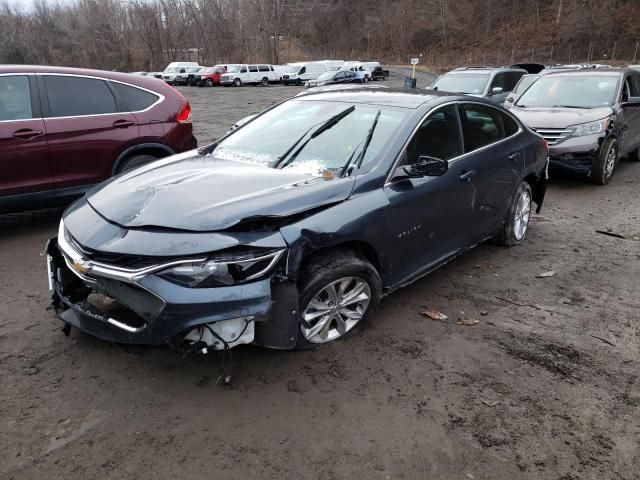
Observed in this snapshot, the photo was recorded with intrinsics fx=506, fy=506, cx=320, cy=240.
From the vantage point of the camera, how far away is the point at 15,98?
17.0 ft

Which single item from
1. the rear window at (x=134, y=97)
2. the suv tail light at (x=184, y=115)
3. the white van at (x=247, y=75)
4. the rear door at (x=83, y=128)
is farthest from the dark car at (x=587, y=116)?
the white van at (x=247, y=75)

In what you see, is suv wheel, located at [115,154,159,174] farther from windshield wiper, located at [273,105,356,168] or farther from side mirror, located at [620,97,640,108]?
side mirror, located at [620,97,640,108]

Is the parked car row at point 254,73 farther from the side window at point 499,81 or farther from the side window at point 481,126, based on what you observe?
the side window at point 481,126

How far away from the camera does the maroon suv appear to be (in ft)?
16.9

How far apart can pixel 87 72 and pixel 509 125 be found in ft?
15.4

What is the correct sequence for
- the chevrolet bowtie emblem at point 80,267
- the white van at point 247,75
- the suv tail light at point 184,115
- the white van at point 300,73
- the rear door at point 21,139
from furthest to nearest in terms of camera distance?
the white van at point 300,73, the white van at point 247,75, the suv tail light at point 184,115, the rear door at point 21,139, the chevrolet bowtie emblem at point 80,267

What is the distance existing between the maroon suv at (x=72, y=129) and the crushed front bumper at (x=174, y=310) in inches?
107

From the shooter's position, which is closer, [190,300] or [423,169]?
[190,300]

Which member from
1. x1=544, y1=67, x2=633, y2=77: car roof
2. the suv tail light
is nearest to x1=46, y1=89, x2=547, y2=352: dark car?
the suv tail light

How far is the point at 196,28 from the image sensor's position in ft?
224

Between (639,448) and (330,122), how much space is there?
2.88 m

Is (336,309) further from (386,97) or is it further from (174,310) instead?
(386,97)

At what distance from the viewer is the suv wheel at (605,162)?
25.3 ft

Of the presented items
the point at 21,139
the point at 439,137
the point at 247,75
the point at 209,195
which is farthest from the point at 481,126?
the point at 247,75
